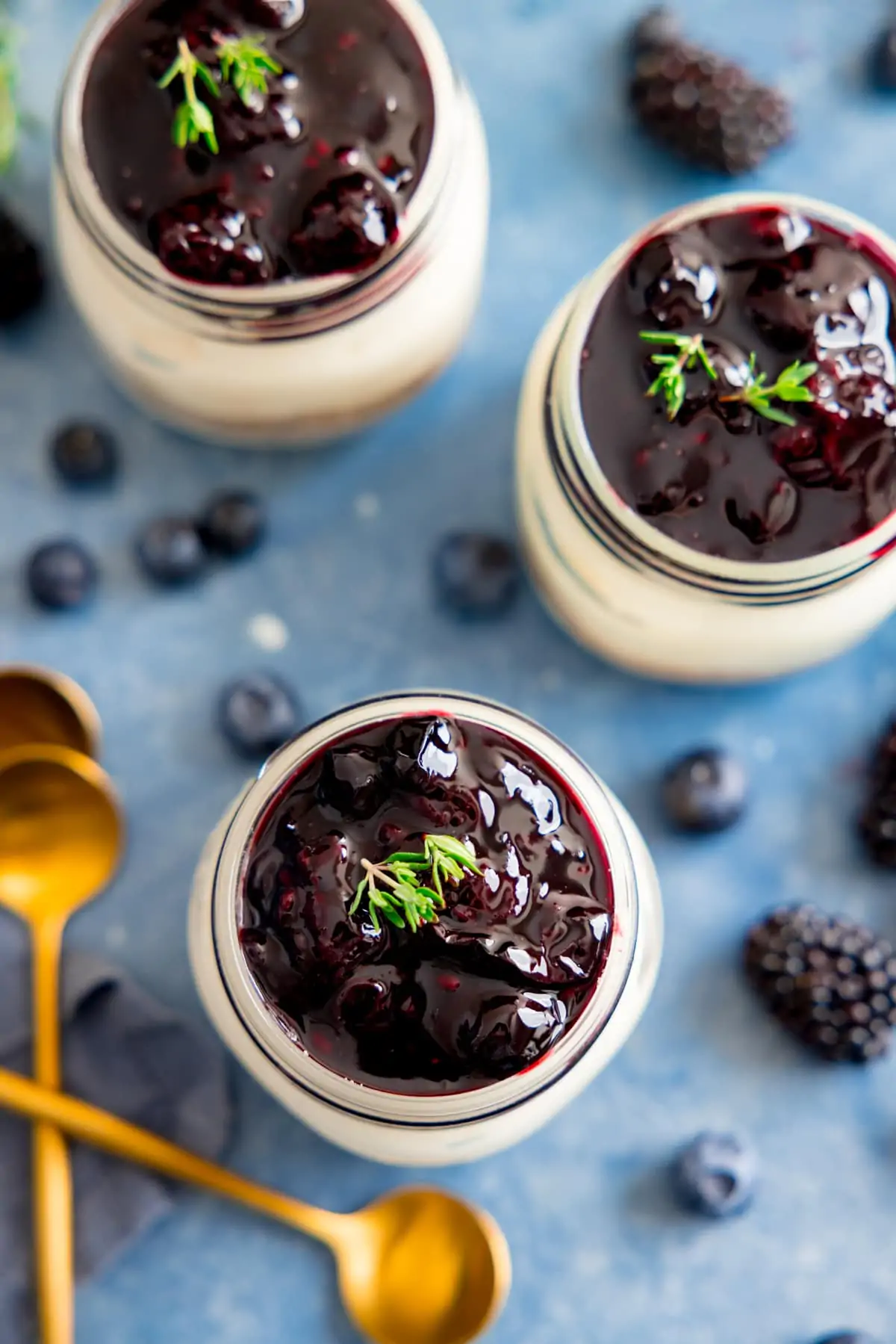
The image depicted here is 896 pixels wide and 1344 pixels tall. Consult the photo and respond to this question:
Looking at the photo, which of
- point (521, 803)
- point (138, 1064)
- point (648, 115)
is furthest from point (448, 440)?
point (138, 1064)

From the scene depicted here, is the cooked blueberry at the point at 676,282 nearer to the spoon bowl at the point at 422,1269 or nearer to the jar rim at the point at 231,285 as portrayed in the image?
the jar rim at the point at 231,285

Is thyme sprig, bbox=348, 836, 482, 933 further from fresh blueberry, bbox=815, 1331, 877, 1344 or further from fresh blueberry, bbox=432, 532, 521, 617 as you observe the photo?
fresh blueberry, bbox=815, 1331, 877, 1344

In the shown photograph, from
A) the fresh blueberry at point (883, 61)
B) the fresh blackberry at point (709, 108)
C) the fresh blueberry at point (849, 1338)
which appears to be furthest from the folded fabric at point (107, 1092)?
the fresh blueberry at point (883, 61)

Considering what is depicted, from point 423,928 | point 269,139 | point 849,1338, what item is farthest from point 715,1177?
point 269,139

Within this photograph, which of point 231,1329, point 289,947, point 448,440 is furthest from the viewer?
point 448,440

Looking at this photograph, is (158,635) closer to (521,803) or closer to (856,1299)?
(521,803)

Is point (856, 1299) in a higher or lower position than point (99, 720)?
lower
